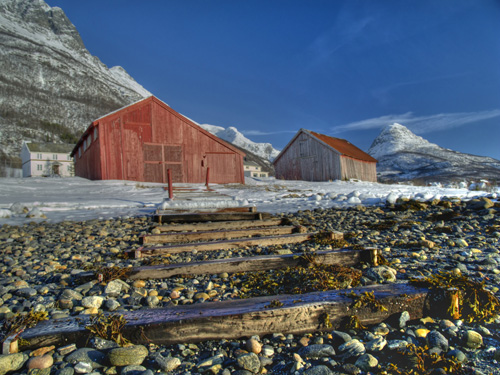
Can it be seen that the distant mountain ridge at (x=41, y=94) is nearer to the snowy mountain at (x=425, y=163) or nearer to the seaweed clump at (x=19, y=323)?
the snowy mountain at (x=425, y=163)

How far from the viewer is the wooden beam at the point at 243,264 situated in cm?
280

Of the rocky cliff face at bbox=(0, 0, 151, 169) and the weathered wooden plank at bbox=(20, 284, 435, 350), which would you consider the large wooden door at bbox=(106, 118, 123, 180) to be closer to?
the weathered wooden plank at bbox=(20, 284, 435, 350)

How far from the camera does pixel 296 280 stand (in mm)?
2637

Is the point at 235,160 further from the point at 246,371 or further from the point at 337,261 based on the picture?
the point at 246,371

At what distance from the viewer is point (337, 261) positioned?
3158 millimetres

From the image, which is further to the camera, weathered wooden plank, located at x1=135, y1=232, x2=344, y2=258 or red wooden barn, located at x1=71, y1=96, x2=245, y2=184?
red wooden barn, located at x1=71, y1=96, x2=245, y2=184

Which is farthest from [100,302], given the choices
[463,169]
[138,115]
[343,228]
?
[463,169]

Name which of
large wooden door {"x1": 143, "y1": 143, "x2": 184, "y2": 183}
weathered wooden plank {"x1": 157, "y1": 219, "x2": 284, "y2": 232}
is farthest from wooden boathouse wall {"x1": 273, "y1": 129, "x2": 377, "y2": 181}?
weathered wooden plank {"x1": 157, "y1": 219, "x2": 284, "y2": 232}

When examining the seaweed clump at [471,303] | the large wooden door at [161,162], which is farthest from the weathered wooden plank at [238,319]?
the large wooden door at [161,162]

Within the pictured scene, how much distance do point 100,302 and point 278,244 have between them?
2.52m

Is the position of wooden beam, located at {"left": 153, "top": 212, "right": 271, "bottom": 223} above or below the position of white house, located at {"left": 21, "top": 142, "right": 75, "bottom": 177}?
below

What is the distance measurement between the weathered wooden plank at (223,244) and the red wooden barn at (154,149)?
14.4 m

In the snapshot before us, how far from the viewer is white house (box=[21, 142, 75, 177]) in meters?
60.5

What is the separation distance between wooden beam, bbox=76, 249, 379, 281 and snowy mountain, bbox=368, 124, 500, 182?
50052 mm
